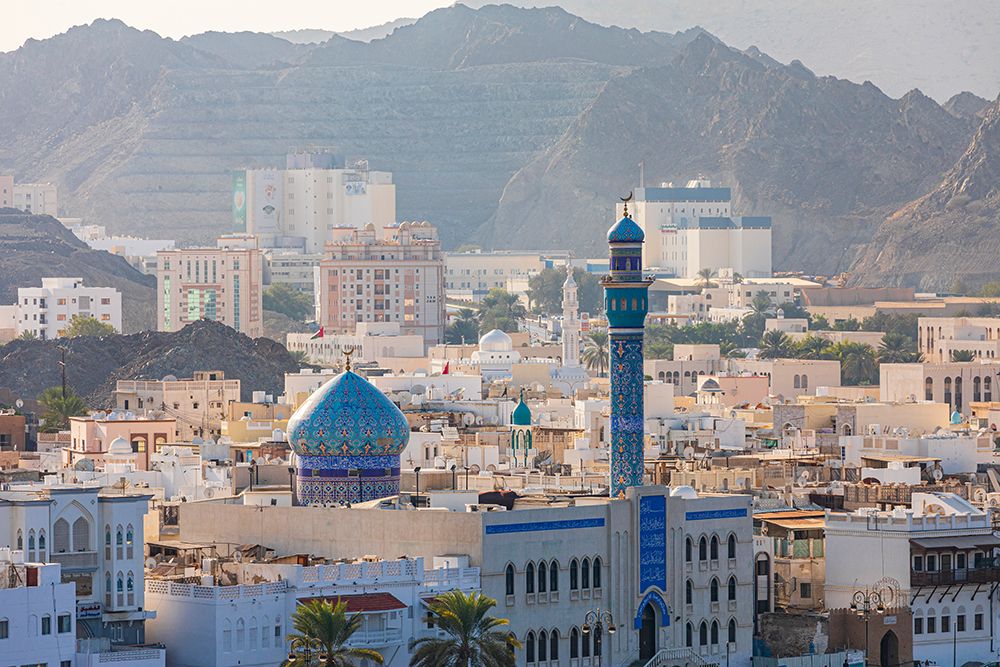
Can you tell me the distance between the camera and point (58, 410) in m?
101

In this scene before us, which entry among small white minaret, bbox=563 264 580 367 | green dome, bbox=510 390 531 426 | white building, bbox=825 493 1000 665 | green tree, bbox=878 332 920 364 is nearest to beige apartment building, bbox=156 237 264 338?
green tree, bbox=878 332 920 364

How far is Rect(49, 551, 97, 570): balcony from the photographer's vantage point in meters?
50.5

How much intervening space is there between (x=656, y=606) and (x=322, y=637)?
9.37m

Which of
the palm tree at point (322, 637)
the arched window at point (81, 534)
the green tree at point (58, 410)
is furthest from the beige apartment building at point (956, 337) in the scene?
the palm tree at point (322, 637)

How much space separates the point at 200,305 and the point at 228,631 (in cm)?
13110

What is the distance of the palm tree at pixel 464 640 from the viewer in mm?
51250

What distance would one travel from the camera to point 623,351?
60.4m

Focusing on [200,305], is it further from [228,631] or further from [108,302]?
[228,631]

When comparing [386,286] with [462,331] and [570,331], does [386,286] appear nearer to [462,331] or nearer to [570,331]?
[462,331]

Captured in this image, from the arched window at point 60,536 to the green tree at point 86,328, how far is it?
99.8 metres

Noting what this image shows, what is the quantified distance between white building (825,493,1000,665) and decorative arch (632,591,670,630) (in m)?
4.24

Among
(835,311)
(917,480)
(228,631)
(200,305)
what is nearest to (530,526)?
(228,631)

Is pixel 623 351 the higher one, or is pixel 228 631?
pixel 623 351

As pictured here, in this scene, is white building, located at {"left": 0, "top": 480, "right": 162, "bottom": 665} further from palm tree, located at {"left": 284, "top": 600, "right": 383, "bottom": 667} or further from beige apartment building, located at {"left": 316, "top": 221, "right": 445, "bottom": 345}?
beige apartment building, located at {"left": 316, "top": 221, "right": 445, "bottom": 345}
